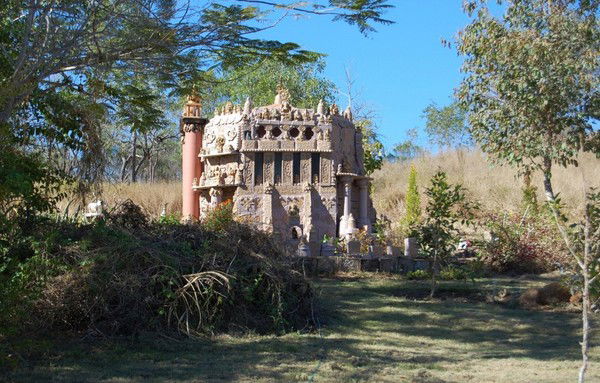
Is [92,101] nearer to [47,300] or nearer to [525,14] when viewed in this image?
[47,300]

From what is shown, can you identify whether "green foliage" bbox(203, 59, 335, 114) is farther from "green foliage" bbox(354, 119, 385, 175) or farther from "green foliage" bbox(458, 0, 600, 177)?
"green foliage" bbox(458, 0, 600, 177)

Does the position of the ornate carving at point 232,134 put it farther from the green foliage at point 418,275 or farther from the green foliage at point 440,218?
the green foliage at point 440,218

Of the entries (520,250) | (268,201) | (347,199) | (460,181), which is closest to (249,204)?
(268,201)

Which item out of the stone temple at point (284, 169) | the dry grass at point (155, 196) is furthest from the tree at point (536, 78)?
the dry grass at point (155, 196)

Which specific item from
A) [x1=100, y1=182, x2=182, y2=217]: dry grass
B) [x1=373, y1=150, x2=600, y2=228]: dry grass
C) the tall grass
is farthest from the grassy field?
[x1=100, y1=182, x2=182, y2=217]: dry grass

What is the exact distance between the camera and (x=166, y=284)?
9102mm

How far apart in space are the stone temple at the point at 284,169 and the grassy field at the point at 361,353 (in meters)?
10.5

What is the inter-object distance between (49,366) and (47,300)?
147 cm

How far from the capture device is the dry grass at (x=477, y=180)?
95.2 feet

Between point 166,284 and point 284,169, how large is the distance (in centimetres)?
1369

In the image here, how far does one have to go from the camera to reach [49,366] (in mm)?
7156

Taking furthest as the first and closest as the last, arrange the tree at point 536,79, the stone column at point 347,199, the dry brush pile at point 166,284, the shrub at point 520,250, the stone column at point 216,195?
the stone column at point 216,195 → the stone column at point 347,199 → the shrub at point 520,250 → the tree at point 536,79 → the dry brush pile at point 166,284

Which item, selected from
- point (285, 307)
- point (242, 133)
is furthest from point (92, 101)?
point (242, 133)

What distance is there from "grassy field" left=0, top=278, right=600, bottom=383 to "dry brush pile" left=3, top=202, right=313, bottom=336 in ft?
1.22
